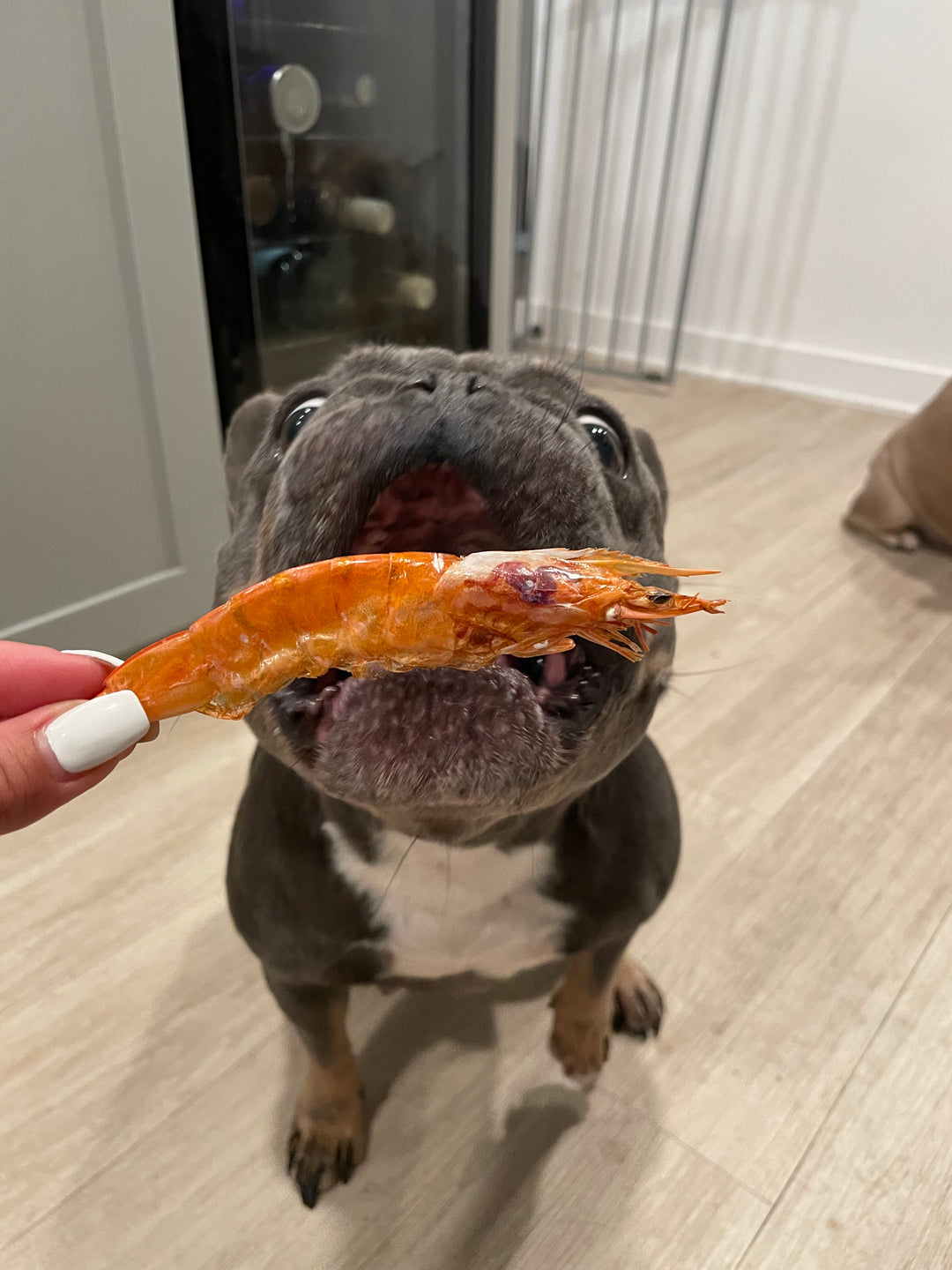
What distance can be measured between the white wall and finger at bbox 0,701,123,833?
3.69 metres

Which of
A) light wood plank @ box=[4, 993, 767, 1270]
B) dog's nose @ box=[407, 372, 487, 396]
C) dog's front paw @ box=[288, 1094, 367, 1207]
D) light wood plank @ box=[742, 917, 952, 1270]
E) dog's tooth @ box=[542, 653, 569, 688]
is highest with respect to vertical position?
dog's nose @ box=[407, 372, 487, 396]

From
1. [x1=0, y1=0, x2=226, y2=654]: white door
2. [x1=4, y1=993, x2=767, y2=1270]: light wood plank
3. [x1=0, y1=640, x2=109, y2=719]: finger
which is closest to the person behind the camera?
[x1=0, y1=640, x2=109, y2=719]: finger

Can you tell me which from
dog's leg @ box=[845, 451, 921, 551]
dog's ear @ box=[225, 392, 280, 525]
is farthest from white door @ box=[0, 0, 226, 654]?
dog's leg @ box=[845, 451, 921, 551]

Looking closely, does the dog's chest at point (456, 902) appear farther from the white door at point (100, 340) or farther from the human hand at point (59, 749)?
the white door at point (100, 340)

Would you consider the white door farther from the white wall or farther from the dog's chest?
the white wall

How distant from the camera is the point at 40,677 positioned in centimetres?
58

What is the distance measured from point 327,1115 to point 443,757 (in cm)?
61

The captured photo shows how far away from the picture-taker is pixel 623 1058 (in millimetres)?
1117

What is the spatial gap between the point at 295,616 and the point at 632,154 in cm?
400

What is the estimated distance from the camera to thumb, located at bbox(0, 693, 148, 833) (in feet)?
1.61

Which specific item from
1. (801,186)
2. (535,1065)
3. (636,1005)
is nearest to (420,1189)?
(535,1065)

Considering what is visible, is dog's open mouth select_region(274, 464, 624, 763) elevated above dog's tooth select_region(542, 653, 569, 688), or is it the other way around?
dog's open mouth select_region(274, 464, 624, 763)

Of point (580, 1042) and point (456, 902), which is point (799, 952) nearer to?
point (580, 1042)

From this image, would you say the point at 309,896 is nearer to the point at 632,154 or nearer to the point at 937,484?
the point at 937,484
